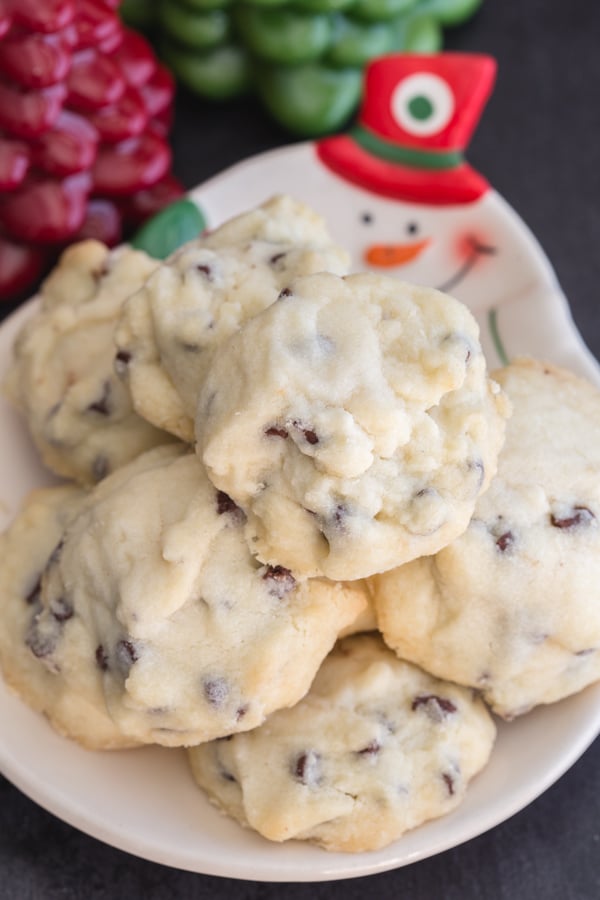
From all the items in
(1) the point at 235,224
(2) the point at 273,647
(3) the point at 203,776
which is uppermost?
(1) the point at 235,224

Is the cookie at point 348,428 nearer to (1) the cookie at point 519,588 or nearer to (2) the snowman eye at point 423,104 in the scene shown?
(1) the cookie at point 519,588

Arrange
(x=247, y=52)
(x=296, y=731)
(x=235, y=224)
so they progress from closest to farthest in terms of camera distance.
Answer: (x=296, y=731), (x=235, y=224), (x=247, y=52)

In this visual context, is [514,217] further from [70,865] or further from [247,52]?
[70,865]

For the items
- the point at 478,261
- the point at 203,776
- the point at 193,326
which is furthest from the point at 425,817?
the point at 478,261

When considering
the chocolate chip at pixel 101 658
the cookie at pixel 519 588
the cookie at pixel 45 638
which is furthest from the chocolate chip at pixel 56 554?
the cookie at pixel 519 588

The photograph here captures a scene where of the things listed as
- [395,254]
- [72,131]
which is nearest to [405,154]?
[395,254]

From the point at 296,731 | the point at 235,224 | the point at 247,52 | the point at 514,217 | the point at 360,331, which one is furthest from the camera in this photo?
the point at 247,52

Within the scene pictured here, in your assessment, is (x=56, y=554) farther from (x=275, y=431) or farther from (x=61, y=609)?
(x=275, y=431)
